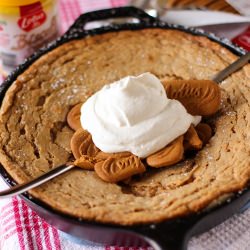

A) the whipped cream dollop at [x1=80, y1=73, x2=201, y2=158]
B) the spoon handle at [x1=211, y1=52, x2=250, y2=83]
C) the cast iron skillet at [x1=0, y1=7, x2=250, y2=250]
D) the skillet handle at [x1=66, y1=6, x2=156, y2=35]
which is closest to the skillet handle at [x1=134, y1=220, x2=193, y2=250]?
the cast iron skillet at [x1=0, y1=7, x2=250, y2=250]

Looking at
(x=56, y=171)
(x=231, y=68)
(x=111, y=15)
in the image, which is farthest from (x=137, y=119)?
(x=111, y=15)

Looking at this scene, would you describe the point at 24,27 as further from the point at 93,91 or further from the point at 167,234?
the point at 167,234

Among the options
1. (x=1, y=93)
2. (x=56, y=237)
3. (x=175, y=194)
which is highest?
(x=1, y=93)

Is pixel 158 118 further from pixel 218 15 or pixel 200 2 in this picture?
pixel 200 2

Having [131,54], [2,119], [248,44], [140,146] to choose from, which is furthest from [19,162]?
[248,44]

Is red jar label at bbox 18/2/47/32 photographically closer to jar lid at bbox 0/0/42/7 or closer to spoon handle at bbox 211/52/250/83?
jar lid at bbox 0/0/42/7

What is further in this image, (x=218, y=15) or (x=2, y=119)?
(x=218, y=15)
